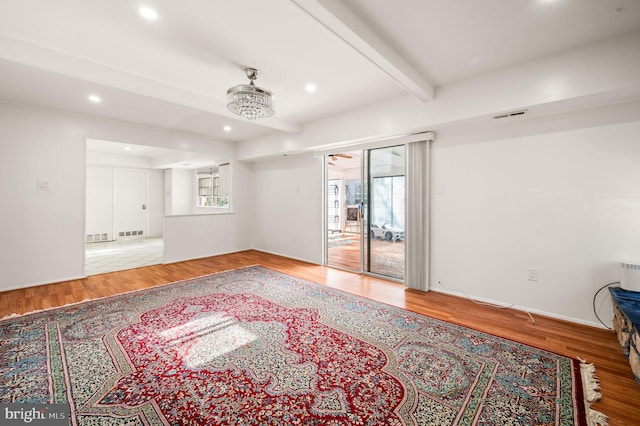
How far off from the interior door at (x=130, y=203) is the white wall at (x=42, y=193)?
467cm

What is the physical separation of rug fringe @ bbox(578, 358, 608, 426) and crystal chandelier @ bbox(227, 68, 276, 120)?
3527mm

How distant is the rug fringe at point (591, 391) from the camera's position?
152 cm

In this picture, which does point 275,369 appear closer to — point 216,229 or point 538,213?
point 538,213

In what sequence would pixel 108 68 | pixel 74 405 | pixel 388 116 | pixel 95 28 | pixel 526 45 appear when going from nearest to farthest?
pixel 74 405
pixel 95 28
pixel 526 45
pixel 108 68
pixel 388 116

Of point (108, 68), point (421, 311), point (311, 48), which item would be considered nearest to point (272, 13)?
point (311, 48)

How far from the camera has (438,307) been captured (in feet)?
10.4

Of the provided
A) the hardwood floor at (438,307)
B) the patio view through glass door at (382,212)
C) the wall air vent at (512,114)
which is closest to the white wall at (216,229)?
the hardwood floor at (438,307)

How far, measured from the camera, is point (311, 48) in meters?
2.52

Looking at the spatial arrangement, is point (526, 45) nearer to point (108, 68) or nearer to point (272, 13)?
point (272, 13)

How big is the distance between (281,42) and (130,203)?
28.0 feet

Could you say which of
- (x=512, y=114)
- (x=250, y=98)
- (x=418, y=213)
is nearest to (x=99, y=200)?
(x=250, y=98)

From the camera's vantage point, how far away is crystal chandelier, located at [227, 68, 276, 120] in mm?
2861

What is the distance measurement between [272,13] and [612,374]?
3.66 metres

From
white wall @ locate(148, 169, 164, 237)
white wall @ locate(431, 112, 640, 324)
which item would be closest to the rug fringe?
white wall @ locate(431, 112, 640, 324)
